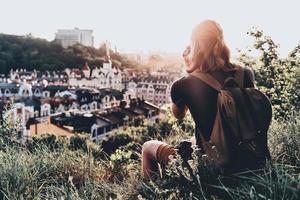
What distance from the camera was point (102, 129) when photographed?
92.0 feet

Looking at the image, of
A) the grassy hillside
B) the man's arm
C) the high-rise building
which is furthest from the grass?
the high-rise building

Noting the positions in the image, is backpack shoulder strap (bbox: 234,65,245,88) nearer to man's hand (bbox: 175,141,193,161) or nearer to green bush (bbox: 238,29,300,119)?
man's hand (bbox: 175,141,193,161)

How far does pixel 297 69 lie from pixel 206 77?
270 centimetres

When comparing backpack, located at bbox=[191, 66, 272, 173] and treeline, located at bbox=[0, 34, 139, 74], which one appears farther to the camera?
treeline, located at bbox=[0, 34, 139, 74]

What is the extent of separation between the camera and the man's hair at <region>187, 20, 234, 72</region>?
206 cm

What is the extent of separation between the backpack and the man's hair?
162mm

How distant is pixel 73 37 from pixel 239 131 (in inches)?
2607

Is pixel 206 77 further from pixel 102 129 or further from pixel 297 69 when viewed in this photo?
pixel 102 129

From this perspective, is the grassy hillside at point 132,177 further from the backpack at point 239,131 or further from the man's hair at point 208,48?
the man's hair at point 208,48

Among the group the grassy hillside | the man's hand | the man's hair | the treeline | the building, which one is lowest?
the building

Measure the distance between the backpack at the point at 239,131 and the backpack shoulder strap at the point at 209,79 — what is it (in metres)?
0.03

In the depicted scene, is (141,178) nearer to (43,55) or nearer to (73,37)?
(43,55)

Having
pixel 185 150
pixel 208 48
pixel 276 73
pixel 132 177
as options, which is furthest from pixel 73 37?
pixel 185 150

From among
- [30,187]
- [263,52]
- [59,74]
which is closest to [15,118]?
[30,187]
